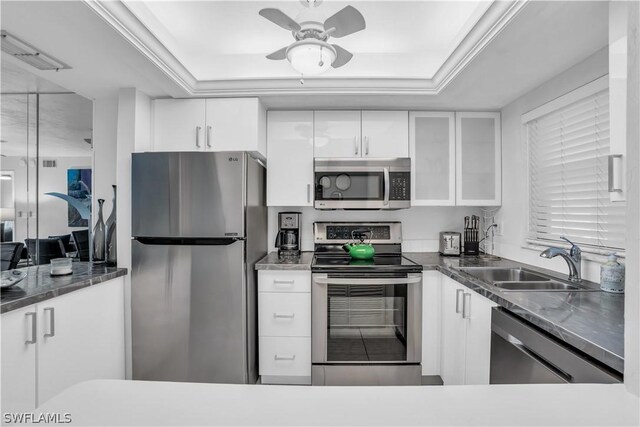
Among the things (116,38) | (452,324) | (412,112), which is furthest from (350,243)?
(116,38)

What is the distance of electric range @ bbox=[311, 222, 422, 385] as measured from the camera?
7.68 feet

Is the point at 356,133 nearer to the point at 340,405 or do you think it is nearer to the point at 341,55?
the point at 341,55

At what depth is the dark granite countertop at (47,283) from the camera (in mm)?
1458

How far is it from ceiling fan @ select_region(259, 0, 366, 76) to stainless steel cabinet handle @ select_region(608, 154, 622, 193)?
116 centimetres

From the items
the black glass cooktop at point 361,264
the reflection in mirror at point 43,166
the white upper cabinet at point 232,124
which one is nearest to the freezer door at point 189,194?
the white upper cabinet at point 232,124

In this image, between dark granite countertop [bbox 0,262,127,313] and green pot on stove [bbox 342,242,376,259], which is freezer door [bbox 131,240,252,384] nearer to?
dark granite countertop [bbox 0,262,127,313]

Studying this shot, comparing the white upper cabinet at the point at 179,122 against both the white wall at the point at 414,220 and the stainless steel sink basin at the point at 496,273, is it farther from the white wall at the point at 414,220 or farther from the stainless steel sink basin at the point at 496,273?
the stainless steel sink basin at the point at 496,273

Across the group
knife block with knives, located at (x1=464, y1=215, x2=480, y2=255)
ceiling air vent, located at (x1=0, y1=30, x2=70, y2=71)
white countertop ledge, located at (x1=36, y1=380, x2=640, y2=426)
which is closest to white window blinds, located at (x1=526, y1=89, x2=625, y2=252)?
knife block with knives, located at (x1=464, y1=215, x2=480, y2=255)

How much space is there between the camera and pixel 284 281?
2346 millimetres

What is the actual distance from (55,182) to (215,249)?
431 centimetres

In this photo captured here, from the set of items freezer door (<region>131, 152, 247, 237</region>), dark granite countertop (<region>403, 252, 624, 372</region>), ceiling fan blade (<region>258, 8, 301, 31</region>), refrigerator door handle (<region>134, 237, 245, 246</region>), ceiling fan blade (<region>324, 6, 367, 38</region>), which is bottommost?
dark granite countertop (<region>403, 252, 624, 372</region>)

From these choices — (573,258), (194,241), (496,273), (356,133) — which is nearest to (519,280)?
(496,273)

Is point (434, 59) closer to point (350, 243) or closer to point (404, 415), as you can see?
point (350, 243)

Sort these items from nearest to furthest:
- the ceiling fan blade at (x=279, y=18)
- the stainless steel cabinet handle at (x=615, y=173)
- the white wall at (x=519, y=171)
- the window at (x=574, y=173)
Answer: the stainless steel cabinet handle at (x=615, y=173) < the ceiling fan blade at (x=279, y=18) < the window at (x=574, y=173) < the white wall at (x=519, y=171)
